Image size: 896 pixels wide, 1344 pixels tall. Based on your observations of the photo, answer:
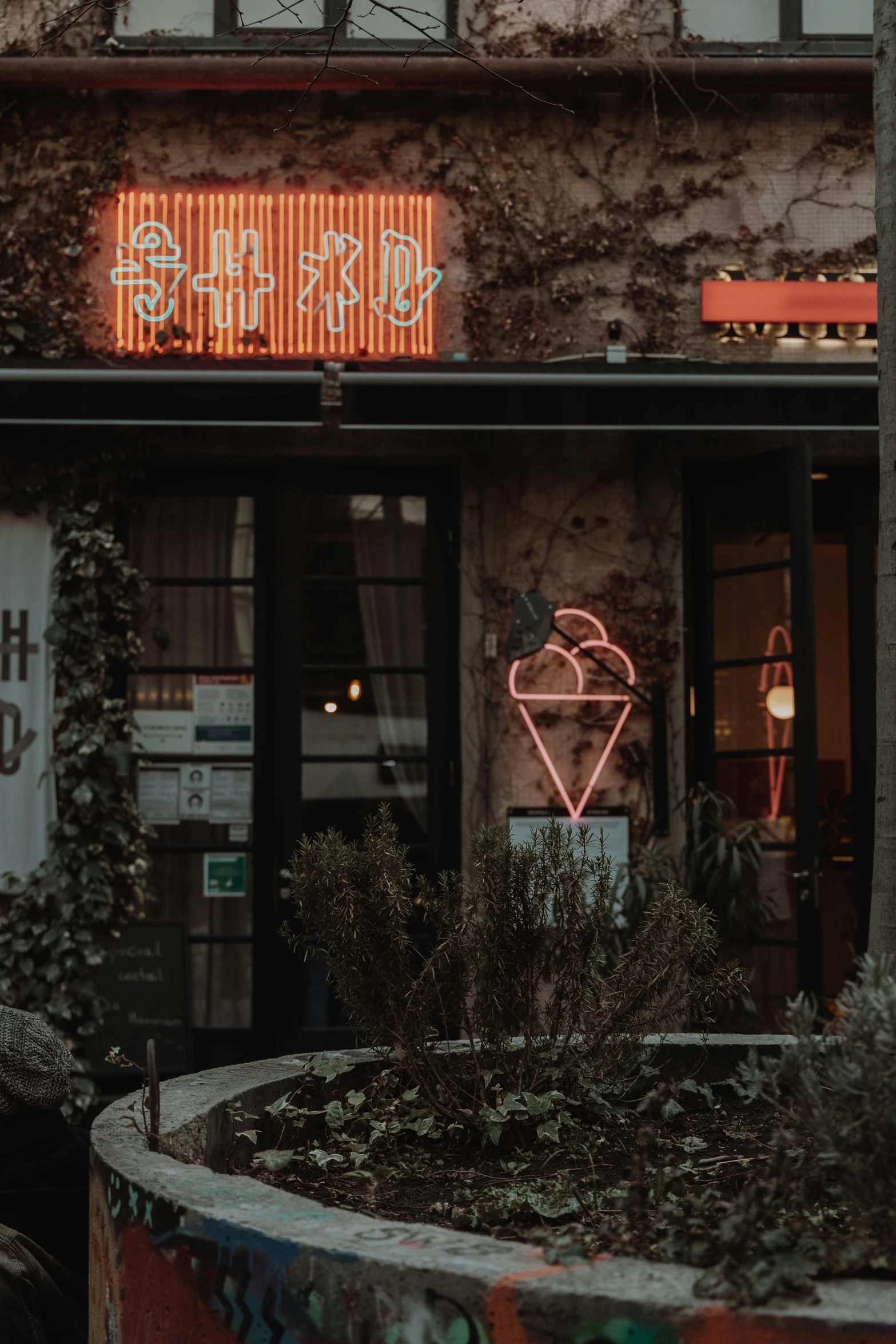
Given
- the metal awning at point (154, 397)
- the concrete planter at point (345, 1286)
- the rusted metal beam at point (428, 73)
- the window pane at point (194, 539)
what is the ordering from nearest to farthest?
the concrete planter at point (345, 1286) → the metal awning at point (154, 397) → the rusted metal beam at point (428, 73) → the window pane at point (194, 539)

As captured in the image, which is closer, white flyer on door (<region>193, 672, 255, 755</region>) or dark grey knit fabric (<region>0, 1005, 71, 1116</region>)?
dark grey knit fabric (<region>0, 1005, 71, 1116</region>)

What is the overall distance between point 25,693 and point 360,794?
1647 millimetres

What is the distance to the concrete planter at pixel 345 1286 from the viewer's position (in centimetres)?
169

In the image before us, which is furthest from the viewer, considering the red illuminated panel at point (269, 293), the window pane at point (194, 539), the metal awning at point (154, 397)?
the window pane at point (194, 539)

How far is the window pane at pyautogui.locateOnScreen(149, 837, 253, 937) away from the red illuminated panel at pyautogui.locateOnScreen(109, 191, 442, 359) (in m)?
2.41

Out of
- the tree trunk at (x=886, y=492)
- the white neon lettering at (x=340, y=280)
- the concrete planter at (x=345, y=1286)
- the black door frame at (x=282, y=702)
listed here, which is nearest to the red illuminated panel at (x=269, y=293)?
the white neon lettering at (x=340, y=280)

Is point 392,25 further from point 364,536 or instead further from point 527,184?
point 364,536

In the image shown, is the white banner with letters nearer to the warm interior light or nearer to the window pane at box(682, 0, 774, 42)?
the warm interior light

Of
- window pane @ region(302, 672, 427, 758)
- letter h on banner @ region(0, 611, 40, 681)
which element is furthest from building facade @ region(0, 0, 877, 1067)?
letter h on banner @ region(0, 611, 40, 681)

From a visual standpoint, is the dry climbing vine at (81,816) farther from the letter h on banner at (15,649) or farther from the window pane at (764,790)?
the window pane at (764,790)

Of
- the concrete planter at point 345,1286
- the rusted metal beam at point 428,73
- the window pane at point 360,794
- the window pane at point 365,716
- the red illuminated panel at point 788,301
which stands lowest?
the concrete planter at point 345,1286

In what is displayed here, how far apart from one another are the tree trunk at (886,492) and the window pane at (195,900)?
443 centimetres

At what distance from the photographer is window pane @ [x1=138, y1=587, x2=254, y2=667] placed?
22.8 ft

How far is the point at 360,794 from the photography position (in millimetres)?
6871
